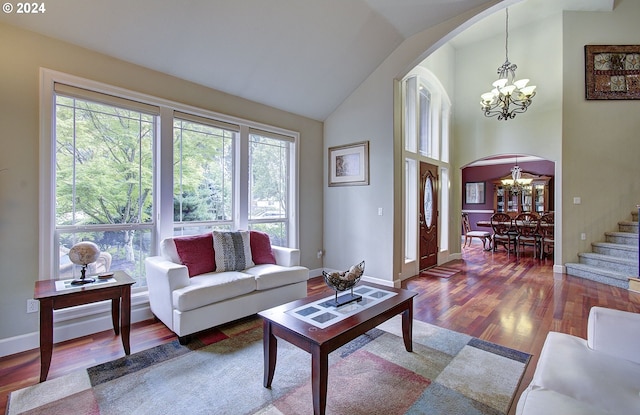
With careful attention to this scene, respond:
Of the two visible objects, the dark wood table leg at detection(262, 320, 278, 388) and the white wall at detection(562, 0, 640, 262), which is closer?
the dark wood table leg at detection(262, 320, 278, 388)

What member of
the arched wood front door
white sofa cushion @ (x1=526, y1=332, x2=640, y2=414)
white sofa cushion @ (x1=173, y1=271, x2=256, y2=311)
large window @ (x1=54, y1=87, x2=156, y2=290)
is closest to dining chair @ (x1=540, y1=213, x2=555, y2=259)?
the arched wood front door

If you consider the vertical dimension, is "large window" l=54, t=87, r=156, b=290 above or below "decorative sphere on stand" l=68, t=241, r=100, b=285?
above

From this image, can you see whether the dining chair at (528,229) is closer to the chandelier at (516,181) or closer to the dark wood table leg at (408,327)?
the chandelier at (516,181)

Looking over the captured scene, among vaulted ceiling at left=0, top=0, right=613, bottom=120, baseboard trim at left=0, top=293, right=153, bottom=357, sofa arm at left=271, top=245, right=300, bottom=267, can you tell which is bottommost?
baseboard trim at left=0, top=293, right=153, bottom=357

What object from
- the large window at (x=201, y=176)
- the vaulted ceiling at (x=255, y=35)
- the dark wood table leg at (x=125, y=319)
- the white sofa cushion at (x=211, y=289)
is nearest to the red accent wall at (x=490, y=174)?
the vaulted ceiling at (x=255, y=35)

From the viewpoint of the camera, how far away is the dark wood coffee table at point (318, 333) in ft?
4.97

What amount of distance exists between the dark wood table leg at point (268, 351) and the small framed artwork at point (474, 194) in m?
10.2

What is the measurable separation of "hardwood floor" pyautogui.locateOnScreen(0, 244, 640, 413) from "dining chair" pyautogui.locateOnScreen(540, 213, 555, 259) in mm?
1179

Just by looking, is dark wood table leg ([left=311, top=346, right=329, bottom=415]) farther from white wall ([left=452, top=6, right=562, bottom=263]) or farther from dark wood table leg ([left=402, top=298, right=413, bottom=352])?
white wall ([left=452, top=6, right=562, bottom=263])

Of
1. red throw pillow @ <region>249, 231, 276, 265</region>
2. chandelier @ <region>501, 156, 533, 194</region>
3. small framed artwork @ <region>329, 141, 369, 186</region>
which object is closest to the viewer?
red throw pillow @ <region>249, 231, 276, 265</region>

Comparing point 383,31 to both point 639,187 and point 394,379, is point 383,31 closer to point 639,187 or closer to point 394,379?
point 394,379

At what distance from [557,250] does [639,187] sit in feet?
5.71

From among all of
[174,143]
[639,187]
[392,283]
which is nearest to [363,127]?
[392,283]

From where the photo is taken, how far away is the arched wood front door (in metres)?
5.18
